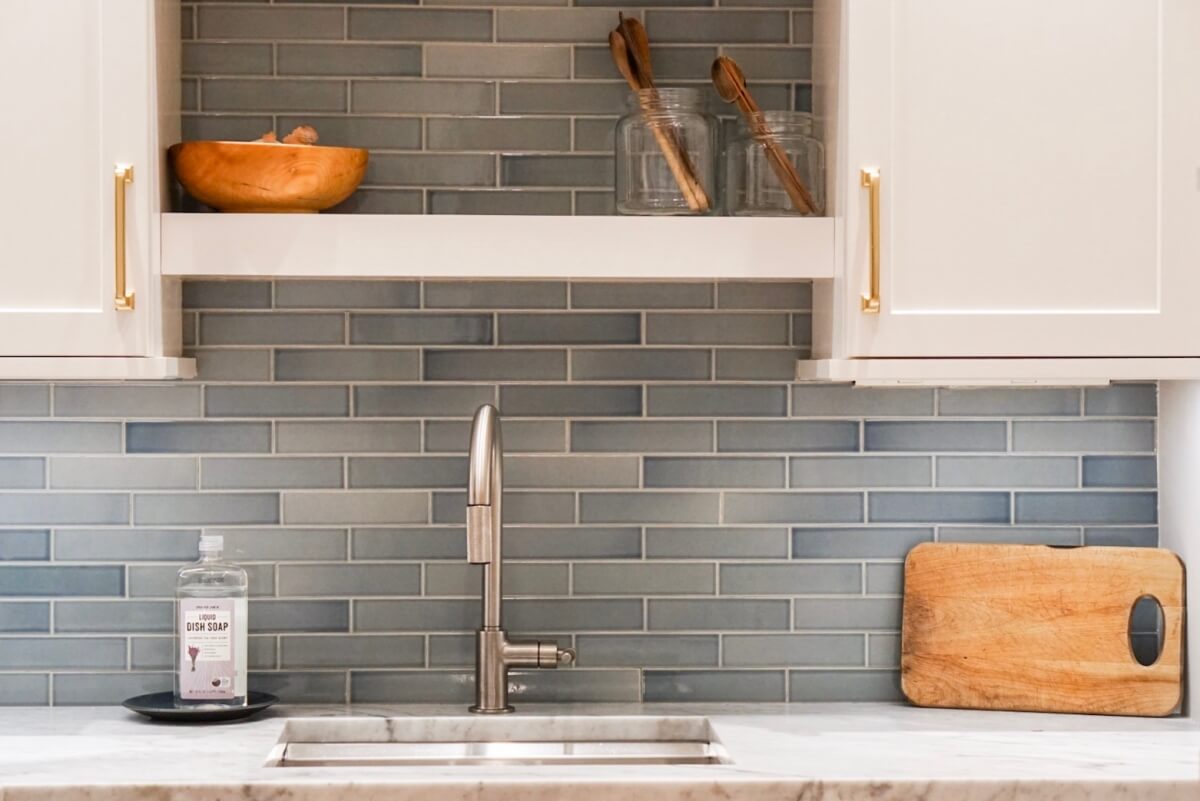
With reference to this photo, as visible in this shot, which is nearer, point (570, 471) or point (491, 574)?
point (491, 574)

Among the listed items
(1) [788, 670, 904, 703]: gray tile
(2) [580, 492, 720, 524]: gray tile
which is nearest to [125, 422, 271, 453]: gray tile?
(2) [580, 492, 720, 524]: gray tile

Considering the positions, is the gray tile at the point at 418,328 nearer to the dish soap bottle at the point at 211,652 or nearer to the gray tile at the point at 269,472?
the gray tile at the point at 269,472

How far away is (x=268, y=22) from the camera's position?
7.50 feet

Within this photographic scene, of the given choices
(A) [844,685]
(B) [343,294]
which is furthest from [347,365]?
(A) [844,685]

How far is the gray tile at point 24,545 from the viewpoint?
2275mm

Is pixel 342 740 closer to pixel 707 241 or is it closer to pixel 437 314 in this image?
pixel 437 314

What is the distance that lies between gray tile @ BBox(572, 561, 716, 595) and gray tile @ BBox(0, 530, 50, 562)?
867mm

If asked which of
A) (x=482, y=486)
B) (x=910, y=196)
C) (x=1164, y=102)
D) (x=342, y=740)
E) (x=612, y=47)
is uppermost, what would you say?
(x=612, y=47)

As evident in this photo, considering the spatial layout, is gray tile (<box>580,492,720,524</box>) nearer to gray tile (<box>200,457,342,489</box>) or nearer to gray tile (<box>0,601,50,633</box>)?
gray tile (<box>200,457,342,489</box>)

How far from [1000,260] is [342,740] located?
1220 millimetres

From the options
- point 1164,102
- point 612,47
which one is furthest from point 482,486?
point 1164,102

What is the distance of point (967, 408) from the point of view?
Result: 7.66 feet

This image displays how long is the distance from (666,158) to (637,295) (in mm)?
269

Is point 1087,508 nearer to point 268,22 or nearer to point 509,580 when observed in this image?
point 509,580
